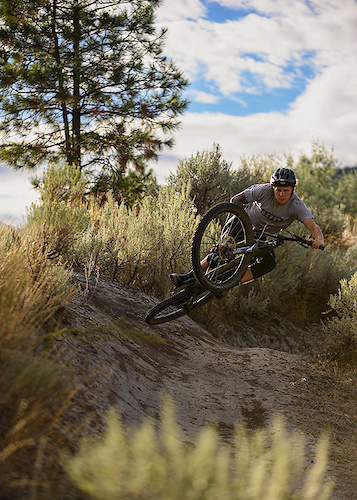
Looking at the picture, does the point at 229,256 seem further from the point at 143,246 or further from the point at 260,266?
the point at 143,246

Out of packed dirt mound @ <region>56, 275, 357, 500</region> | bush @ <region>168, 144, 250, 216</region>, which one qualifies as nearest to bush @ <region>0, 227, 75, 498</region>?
packed dirt mound @ <region>56, 275, 357, 500</region>

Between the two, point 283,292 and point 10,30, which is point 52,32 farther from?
point 283,292

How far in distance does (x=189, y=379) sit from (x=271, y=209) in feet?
7.49

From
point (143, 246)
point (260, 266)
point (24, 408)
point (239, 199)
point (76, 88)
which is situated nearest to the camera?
point (24, 408)

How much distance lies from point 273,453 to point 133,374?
1.62 m

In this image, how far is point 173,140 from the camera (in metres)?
16.8

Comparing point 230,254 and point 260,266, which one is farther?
point 260,266

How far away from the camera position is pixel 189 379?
19.5ft

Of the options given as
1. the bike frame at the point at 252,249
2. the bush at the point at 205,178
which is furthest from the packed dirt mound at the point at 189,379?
the bush at the point at 205,178

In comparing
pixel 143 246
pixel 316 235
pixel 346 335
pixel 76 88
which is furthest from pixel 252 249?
pixel 76 88

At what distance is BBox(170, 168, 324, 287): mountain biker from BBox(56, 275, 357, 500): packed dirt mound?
1107 mm

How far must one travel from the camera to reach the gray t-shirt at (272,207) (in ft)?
19.1

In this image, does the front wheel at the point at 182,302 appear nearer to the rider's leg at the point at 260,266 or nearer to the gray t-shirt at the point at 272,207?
the rider's leg at the point at 260,266

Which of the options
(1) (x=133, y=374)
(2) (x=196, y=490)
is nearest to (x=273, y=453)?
(1) (x=133, y=374)
